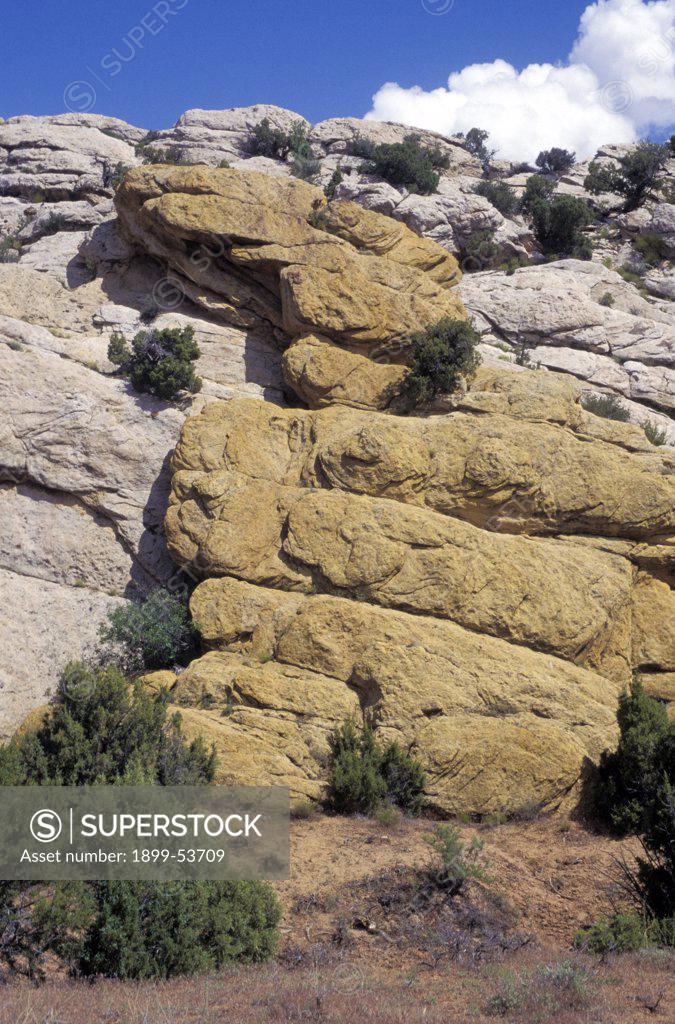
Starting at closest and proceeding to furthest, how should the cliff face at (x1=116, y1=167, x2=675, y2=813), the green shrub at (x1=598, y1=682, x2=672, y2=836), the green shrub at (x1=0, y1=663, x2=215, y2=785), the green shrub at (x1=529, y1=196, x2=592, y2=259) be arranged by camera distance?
1. the green shrub at (x1=0, y1=663, x2=215, y2=785)
2. the green shrub at (x1=598, y1=682, x2=672, y2=836)
3. the cliff face at (x1=116, y1=167, x2=675, y2=813)
4. the green shrub at (x1=529, y1=196, x2=592, y2=259)

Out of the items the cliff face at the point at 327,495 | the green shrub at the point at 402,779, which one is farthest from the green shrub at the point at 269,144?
the green shrub at the point at 402,779

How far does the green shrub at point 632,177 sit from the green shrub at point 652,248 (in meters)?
4.99

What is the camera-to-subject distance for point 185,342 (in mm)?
19328

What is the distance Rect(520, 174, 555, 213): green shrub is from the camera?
36.3m

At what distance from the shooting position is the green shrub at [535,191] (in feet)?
119

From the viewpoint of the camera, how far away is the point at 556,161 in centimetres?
4600

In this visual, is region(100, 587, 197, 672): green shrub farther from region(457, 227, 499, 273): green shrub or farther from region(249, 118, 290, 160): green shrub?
region(249, 118, 290, 160): green shrub

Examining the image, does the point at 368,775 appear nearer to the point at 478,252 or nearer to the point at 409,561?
the point at 409,561

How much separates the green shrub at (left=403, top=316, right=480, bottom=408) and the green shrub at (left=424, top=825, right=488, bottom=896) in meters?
10.7

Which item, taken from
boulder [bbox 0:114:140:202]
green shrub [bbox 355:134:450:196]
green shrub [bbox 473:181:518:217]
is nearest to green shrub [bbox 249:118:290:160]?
green shrub [bbox 355:134:450:196]

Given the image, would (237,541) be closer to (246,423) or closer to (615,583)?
(246,423)

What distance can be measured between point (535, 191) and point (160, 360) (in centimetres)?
2673

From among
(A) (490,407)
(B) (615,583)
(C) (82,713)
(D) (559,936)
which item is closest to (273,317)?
(A) (490,407)

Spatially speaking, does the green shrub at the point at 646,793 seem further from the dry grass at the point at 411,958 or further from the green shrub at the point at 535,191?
the green shrub at the point at 535,191
